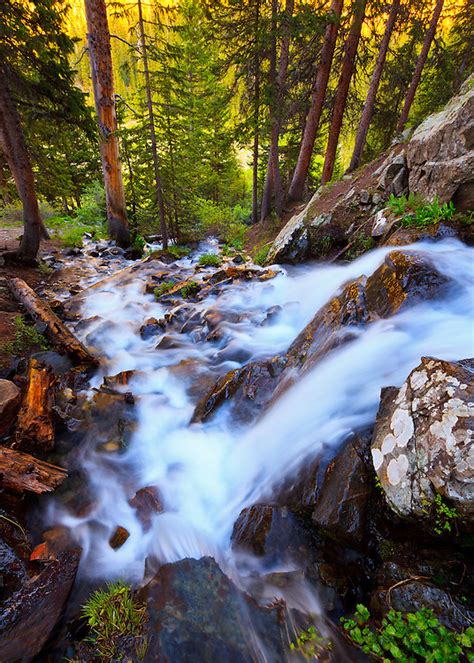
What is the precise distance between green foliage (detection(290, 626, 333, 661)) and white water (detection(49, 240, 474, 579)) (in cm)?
93

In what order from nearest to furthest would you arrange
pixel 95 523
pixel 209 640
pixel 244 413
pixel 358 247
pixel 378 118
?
pixel 209 640
pixel 95 523
pixel 244 413
pixel 358 247
pixel 378 118

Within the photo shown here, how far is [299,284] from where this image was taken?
7914 mm

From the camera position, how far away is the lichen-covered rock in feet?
6.40

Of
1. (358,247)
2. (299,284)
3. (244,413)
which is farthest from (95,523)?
(358,247)

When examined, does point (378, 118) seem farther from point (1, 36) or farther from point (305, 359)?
point (305, 359)

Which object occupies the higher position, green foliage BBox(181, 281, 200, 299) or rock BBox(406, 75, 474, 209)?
rock BBox(406, 75, 474, 209)

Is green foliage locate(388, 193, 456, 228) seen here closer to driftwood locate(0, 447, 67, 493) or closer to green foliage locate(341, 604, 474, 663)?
green foliage locate(341, 604, 474, 663)

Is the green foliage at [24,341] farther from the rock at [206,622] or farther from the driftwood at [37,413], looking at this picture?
the rock at [206,622]

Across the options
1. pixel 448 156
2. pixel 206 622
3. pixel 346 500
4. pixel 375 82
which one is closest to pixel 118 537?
pixel 206 622

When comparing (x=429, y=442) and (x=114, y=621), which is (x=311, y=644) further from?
(x=429, y=442)

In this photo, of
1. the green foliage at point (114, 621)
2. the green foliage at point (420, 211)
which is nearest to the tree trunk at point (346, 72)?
the green foliage at point (420, 211)

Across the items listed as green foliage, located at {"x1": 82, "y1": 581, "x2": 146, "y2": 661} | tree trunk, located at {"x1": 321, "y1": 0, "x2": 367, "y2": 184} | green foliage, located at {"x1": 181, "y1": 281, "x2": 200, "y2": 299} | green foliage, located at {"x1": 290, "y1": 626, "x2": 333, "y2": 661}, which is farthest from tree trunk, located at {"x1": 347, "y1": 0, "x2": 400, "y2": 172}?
green foliage, located at {"x1": 82, "y1": 581, "x2": 146, "y2": 661}

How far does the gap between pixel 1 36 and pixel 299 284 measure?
28.4 ft

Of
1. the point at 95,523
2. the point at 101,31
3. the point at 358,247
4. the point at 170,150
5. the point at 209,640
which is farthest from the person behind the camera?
the point at 170,150
